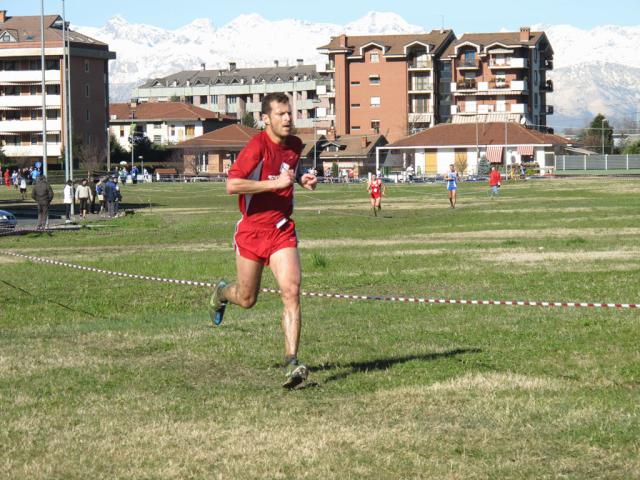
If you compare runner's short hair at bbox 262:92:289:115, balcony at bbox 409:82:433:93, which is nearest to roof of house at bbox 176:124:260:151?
balcony at bbox 409:82:433:93

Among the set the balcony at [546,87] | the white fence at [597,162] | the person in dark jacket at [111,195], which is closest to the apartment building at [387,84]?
the balcony at [546,87]

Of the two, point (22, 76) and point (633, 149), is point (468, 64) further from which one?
point (22, 76)

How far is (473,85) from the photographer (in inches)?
5935

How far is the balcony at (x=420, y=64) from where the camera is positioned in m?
152

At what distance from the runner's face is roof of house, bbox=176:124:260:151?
137m

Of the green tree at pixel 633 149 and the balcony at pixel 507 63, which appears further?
the green tree at pixel 633 149

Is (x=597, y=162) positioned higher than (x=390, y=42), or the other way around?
(x=390, y=42)

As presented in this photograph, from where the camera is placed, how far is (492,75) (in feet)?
→ 494

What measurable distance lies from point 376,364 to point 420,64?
144608 mm

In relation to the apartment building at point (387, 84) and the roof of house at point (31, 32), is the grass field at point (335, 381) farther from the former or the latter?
the apartment building at point (387, 84)

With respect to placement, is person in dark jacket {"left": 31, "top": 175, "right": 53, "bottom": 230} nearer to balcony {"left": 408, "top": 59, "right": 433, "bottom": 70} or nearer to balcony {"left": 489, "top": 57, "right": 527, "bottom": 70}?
balcony {"left": 489, "top": 57, "right": 527, "bottom": 70}

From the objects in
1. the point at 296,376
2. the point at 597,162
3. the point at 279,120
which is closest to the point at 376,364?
the point at 296,376

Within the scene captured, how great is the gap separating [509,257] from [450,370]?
14451 millimetres

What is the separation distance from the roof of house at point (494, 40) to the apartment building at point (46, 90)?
40.8 meters
